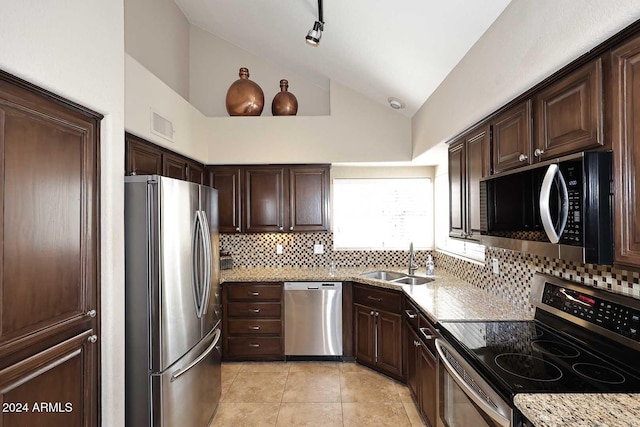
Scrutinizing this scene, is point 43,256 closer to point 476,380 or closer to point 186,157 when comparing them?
point 476,380

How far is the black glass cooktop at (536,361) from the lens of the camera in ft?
4.29

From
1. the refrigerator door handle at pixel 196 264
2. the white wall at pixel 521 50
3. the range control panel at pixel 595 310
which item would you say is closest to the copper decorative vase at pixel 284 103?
the white wall at pixel 521 50

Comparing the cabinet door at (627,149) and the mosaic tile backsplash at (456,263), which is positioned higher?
the cabinet door at (627,149)

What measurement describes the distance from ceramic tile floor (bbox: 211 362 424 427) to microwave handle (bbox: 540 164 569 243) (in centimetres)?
196

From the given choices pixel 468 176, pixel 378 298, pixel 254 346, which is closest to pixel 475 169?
pixel 468 176

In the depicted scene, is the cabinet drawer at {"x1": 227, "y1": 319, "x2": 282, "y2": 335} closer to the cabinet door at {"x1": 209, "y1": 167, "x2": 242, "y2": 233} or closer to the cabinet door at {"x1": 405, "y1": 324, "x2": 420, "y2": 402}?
the cabinet door at {"x1": 209, "y1": 167, "x2": 242, "y2": 233}

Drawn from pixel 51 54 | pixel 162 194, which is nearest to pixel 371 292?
pixel 162 194

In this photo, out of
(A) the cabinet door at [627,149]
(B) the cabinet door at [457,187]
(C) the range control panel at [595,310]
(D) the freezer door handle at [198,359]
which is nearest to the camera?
(A) the cabinet door at [627,149]

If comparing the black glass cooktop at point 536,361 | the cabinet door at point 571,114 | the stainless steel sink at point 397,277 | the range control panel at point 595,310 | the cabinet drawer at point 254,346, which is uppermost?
the cabinet door at point 571,114

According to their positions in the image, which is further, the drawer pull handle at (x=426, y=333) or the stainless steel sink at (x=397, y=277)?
the stainless steel sink at (x=397, y=277)

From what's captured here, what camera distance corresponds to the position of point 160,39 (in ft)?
11.5

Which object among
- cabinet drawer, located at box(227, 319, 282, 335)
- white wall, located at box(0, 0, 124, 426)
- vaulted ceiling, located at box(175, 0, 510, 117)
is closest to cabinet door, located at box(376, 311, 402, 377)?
cabinet drawer, located at box(227, 319, 282, 335)

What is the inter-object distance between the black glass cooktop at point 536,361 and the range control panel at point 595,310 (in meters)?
0.13

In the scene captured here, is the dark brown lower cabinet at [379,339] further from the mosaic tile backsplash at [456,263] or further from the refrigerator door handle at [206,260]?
the refrigerator door handle at [206,260]
